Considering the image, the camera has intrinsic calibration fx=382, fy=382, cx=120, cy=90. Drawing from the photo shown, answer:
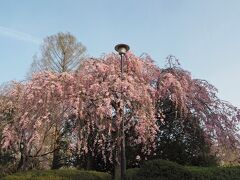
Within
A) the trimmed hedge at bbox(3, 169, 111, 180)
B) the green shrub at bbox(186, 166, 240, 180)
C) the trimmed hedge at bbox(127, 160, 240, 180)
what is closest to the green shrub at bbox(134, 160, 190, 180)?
the trimmed hedge at bbox(127, 160, 240, 180)

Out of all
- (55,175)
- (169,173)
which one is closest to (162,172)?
(169,173)

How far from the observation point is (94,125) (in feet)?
44.5

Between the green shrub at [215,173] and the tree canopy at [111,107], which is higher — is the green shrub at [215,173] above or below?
below

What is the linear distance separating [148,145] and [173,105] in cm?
200

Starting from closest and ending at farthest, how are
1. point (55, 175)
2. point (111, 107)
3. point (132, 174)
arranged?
1. point (132, 174)
2. point (55, 175)
3. point (111, 107)

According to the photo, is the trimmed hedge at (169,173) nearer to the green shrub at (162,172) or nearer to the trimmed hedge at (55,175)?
the green shrub at (162,172)

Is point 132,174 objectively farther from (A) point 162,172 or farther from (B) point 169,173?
(B) point 169,173

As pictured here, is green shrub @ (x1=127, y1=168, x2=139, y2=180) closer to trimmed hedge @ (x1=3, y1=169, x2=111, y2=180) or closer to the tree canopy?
trimmed hedge @ (x1=3, y1=169, x2=111, y2=180)

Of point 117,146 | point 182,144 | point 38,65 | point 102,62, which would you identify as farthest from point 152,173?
point 38,65

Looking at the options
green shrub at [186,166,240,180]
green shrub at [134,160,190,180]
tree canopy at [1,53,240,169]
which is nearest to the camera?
green shrub at [134,160,190,180]

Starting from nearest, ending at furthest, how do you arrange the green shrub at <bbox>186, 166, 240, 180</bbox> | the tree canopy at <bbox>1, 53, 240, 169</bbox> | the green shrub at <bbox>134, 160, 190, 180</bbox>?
the green shrub at <bbox>134, 160, 190, 180</bbox> → the green shrub at <bbox>186, 166, 240, 180</bbox> → the tree canopy at <bbox>1, 53, 240, 169</bbox>

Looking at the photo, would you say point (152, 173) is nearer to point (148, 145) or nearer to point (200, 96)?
point (148, 145)

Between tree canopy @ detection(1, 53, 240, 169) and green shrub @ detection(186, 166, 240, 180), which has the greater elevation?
tree canopy @ detection(1, 53, 240, 169)

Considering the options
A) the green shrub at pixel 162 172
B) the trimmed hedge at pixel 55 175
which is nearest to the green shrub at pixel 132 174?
the green shrub at pixel 162 172
